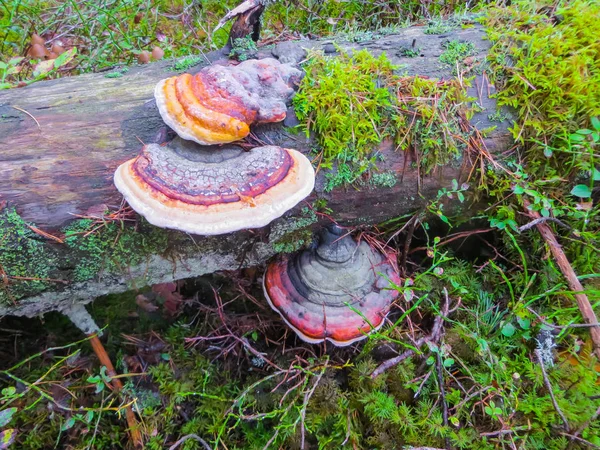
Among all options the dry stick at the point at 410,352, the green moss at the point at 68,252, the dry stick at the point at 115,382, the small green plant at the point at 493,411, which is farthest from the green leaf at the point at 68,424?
the small green plant at the point at 493,411

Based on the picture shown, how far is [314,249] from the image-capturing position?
2627 millimetres

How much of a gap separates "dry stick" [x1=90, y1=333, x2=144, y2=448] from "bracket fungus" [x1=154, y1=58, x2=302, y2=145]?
1765 mm

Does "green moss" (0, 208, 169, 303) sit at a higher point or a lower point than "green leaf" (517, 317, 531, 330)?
higher

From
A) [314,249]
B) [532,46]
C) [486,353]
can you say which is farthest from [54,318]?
[532,46]

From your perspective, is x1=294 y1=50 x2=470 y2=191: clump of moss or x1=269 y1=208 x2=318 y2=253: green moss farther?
x1=269 y1=208 x2=318 y2=253: green moss

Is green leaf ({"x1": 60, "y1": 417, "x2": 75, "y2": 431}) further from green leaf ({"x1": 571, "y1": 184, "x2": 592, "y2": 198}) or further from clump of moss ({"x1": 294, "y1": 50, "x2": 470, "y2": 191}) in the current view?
green leaf ({"x1": 571, "y1": 184, "x2": 592, "y2": 198})

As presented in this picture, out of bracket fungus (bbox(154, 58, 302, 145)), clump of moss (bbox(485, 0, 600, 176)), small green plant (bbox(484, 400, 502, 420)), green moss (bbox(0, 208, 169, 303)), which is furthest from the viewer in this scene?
clump of moss (bbox(485, 0, 600, 176))

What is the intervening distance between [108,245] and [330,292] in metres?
1.36

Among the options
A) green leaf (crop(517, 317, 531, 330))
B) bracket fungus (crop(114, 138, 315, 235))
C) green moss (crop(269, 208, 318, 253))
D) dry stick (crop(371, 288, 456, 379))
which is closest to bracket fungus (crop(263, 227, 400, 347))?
green moss (crop(269, 208, 318, 253))

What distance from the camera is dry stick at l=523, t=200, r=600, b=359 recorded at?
232cm

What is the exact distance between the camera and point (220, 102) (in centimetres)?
198

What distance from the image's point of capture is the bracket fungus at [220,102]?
193 cm

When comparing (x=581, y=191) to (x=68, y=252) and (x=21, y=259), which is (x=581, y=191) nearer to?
(x=68, y=252)

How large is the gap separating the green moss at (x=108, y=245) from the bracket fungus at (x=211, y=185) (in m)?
0.37
